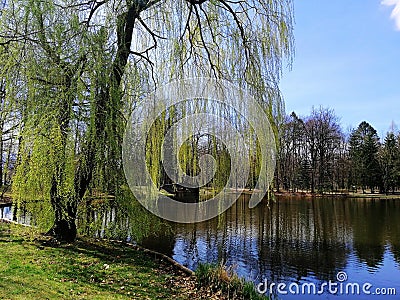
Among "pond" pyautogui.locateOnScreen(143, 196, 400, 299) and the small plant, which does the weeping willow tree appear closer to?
the small plant

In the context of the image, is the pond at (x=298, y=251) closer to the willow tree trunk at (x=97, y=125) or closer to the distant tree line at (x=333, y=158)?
the willow tree trunk at (x=97, y=125)

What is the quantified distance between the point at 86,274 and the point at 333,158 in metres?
31.2

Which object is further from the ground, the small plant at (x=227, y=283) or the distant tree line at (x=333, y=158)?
the distant tree line at (x=333, y=158)

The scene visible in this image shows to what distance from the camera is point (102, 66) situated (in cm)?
525

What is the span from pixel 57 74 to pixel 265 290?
4.80 meters

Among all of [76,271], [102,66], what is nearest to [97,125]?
[102,66]

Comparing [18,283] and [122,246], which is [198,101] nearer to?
[18,283]

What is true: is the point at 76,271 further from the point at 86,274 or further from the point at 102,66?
the point at 102,66

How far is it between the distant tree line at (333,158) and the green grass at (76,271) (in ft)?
80.9

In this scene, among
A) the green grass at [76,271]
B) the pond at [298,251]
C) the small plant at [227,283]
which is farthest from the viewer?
the pond at [298,251]

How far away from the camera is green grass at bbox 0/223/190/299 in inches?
152

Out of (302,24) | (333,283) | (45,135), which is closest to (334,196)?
(333,283)

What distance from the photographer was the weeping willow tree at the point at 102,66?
4.90 m

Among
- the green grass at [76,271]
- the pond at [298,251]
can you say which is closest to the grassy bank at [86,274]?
the green grass at [76,271]
